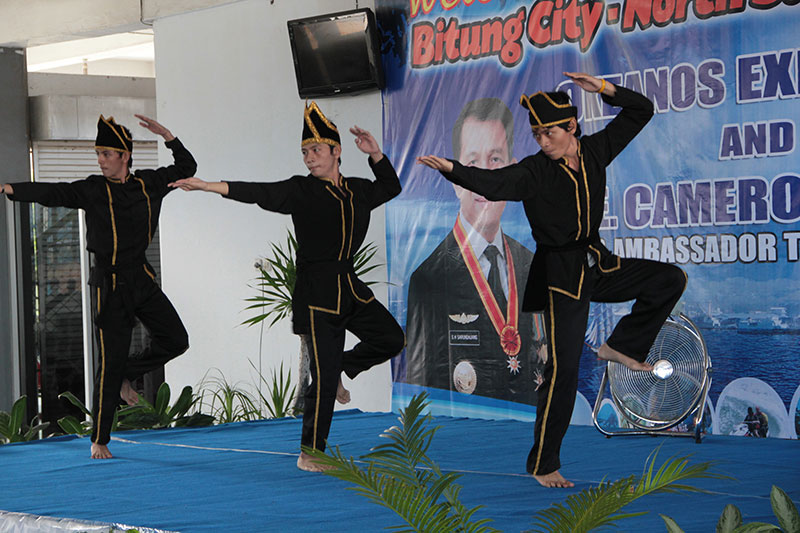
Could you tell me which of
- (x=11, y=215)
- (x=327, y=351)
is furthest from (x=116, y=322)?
(x=11, y=215)

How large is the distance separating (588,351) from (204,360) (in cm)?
335

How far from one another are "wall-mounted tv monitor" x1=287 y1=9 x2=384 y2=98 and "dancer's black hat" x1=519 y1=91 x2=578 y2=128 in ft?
9.91

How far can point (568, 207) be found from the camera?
3836mm

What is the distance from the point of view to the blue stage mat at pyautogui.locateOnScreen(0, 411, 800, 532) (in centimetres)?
332

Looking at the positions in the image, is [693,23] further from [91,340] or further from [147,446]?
[91,340]

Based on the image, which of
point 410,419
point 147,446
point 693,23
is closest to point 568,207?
point 410,419

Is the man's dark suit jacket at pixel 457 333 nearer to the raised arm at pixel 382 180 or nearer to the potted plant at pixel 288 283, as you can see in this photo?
the potted plant at pixel 288 283

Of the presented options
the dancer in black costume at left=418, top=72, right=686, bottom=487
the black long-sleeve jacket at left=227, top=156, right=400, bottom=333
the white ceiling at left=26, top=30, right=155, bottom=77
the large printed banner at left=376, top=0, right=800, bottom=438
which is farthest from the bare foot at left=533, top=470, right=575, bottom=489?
the white ceiling at left=26, top=30, right=155, bottom=77

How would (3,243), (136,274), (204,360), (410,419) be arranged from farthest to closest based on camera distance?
(3,243), (204,360), (136,274), (410,419)

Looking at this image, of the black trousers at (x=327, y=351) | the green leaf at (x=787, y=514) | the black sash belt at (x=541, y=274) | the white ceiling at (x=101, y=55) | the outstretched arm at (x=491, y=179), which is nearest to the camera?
the green leaf at (x=787, y=514)

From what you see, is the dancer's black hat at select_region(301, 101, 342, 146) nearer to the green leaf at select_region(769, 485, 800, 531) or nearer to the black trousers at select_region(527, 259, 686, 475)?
the black trousers at select_region(527, 259, 686, 475)

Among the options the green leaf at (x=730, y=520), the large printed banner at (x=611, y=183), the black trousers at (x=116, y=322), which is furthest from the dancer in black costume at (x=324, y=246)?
the green leaf at (x=730, y=520)

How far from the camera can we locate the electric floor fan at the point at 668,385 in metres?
4.90

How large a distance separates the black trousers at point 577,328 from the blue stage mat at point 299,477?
203mm
